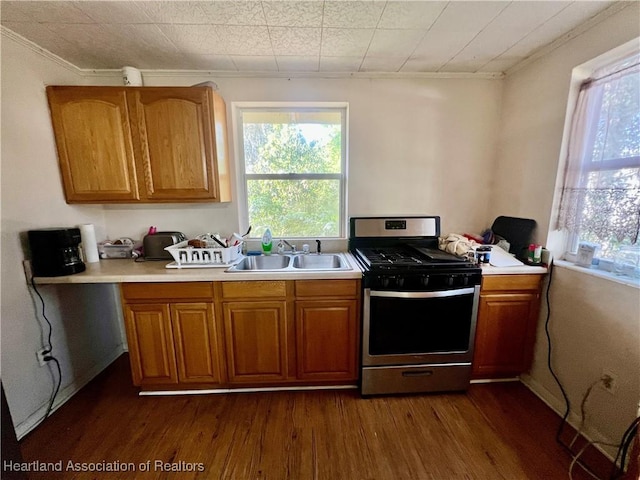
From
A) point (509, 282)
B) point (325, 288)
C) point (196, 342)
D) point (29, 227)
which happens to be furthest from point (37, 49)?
point (509, 282)

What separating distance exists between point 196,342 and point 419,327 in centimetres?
154

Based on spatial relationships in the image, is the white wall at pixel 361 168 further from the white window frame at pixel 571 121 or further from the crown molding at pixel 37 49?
the white window frame at pixel 571 121

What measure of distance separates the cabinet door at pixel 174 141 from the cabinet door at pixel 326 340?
1.15 meters

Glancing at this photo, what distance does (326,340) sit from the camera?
1.82m

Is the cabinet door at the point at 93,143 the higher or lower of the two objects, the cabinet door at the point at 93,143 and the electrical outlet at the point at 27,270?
the higher

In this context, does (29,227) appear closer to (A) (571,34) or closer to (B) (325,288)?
(B) (325,288)

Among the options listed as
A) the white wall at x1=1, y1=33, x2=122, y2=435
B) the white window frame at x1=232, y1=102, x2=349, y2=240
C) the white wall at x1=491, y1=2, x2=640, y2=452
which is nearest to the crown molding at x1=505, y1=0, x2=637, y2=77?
the white wall at x1=491, y1=2, x2=640, y2=452

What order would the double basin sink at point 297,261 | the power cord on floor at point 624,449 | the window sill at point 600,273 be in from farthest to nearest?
1. the double basin sink at point 297,261
2. the window sill at point 600,273
3. the power cord on floor at point 624,449

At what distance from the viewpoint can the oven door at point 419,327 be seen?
1741mm

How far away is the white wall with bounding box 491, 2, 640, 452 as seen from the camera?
1.35m

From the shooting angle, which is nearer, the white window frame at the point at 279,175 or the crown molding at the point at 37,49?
the crown molding at the point at 37,49

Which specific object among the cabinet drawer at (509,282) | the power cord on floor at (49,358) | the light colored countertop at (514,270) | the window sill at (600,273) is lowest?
the power cord on floor at (49,358)

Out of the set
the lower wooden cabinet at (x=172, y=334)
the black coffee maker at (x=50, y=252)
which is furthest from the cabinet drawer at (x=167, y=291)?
the black coffee maker at (x=50, y=252)

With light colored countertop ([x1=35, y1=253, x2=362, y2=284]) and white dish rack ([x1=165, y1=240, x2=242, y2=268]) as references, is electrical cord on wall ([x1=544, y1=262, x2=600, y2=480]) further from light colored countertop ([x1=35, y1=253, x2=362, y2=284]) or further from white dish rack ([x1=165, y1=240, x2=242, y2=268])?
white dish rack ([x1=165, y1=240, x2=242, y2=268])
